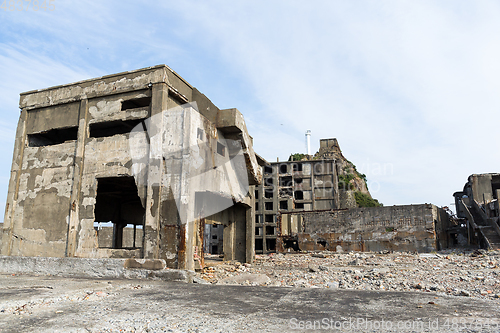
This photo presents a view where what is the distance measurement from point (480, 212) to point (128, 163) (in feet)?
80.1

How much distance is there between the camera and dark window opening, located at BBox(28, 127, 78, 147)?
39.5ft

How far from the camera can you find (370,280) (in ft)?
26.7

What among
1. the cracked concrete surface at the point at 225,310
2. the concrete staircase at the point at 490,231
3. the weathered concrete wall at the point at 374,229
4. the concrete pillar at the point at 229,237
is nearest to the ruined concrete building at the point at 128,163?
the concrete pillar at the point at 229,237

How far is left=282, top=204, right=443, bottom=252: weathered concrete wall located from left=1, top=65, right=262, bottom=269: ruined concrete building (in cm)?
1210

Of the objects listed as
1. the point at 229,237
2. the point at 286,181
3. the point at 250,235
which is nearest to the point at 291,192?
the point at 286,181

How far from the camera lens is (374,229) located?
2167 centimetres

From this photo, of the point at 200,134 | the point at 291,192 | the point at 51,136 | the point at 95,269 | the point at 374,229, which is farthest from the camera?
the point at 291,192

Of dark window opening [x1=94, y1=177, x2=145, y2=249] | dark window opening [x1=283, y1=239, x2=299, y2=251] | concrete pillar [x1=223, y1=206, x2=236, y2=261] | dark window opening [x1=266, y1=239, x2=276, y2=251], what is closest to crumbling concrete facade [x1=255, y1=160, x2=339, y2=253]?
dark window opening [x1=266, y1=239, x2=276, y2=251]

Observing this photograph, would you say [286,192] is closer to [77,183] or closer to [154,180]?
[77,183]

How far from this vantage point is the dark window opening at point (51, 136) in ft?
39.5

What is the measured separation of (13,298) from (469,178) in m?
33.3

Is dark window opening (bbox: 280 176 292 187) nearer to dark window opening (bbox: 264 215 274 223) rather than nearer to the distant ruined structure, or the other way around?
the distant ruined structure

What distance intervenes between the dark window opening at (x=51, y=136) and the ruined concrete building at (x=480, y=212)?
21871 mm

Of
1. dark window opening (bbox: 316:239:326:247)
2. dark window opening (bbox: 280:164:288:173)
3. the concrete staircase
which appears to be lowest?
dark window opening (bbox: 316:239:326:247)
